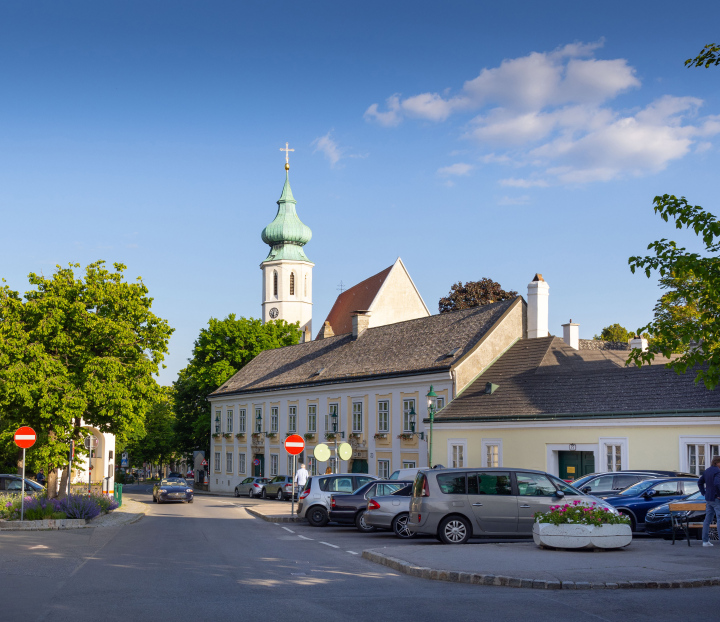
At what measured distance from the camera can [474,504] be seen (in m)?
17.7

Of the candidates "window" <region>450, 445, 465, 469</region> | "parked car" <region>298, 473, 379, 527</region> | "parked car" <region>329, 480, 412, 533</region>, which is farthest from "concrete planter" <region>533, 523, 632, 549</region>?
"window" <region>450, 445, 465, 469</region>

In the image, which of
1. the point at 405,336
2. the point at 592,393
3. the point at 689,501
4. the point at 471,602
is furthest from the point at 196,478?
the point at 471,602

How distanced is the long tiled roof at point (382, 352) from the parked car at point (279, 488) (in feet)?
20.8

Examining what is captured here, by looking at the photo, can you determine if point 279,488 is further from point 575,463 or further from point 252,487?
point 575,463

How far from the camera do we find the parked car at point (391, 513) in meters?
20.7

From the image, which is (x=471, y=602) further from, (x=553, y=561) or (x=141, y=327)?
(x=141, y=327)

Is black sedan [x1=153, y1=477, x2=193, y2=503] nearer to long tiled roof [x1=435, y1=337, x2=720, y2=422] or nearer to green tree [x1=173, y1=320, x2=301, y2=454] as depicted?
long tiled roof [x1=435, y1=337, x2=720, y2=422]

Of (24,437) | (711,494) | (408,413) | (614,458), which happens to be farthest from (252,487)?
(711,494)

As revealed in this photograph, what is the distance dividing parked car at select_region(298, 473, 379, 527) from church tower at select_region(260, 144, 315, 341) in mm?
75469

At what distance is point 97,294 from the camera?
33594mm

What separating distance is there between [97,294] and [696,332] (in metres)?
24.4

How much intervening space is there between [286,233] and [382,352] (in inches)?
2238

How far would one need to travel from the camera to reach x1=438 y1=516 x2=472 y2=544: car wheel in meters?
17.8

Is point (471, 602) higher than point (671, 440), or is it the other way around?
point (671, 440)
